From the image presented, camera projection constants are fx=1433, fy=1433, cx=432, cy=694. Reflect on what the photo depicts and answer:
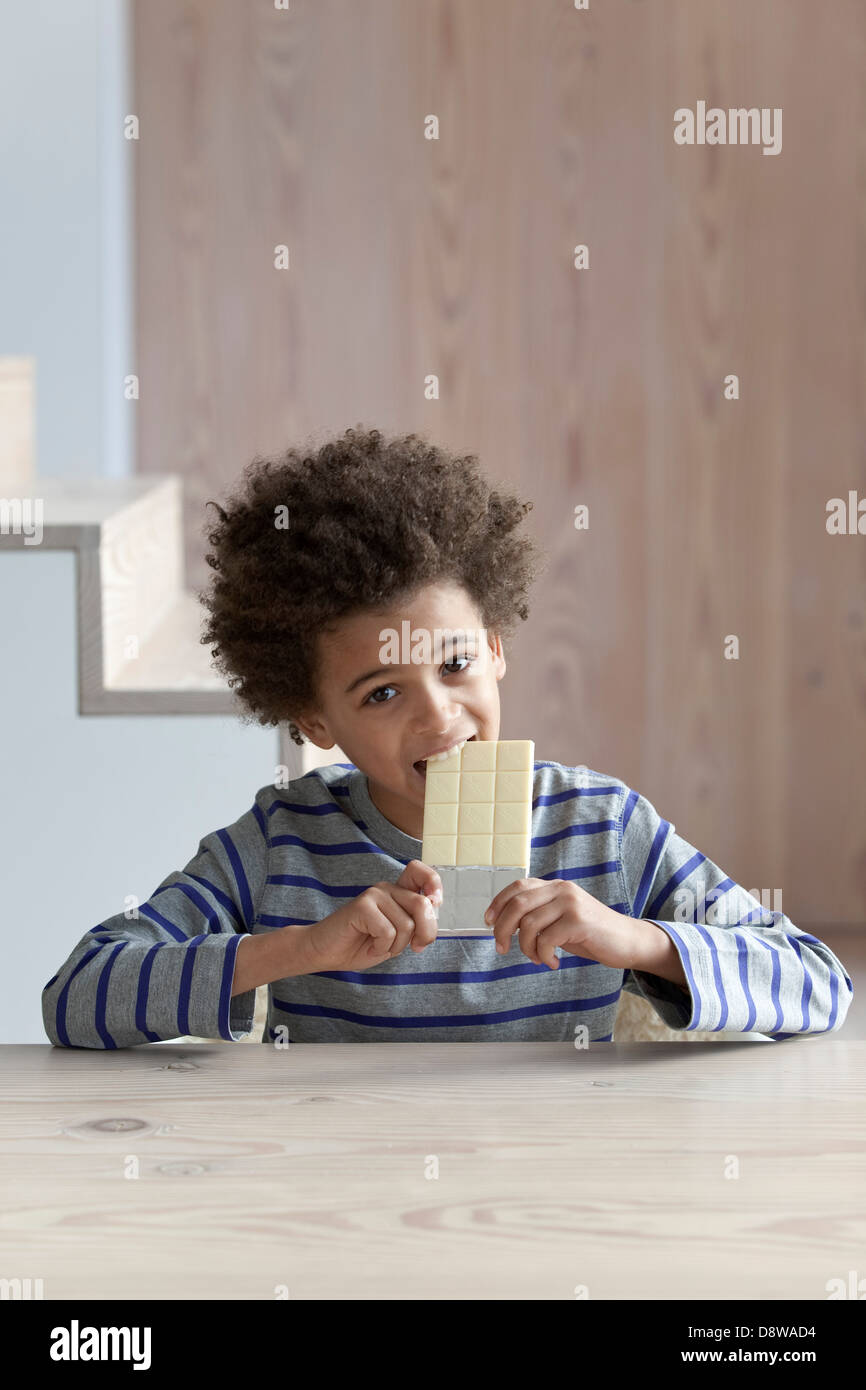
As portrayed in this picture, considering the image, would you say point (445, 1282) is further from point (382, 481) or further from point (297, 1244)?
point (382, 481)

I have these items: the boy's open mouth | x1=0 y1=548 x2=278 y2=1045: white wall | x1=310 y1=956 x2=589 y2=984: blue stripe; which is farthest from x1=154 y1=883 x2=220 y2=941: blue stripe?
x1=0 y1=548 x2=278 y2=1045: white wall

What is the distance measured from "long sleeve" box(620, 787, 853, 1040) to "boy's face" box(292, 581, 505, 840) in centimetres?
23

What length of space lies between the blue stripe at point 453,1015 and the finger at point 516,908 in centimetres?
26

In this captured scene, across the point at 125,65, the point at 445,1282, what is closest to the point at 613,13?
the point at 125,65

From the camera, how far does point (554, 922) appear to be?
100cm

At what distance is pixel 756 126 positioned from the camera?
3.50m

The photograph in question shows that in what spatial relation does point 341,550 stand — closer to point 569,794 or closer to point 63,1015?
point 569,794

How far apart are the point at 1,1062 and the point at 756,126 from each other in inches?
127

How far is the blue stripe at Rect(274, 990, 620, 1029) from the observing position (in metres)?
1.24

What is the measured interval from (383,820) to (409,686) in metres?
0.19

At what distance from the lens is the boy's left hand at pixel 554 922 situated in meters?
1.00

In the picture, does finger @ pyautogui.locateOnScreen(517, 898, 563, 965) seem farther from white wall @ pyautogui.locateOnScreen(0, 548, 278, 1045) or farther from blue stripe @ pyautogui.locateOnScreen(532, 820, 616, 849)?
white wall @ pyautogui.locateOnScreen(0, 548, 278, 1045)
